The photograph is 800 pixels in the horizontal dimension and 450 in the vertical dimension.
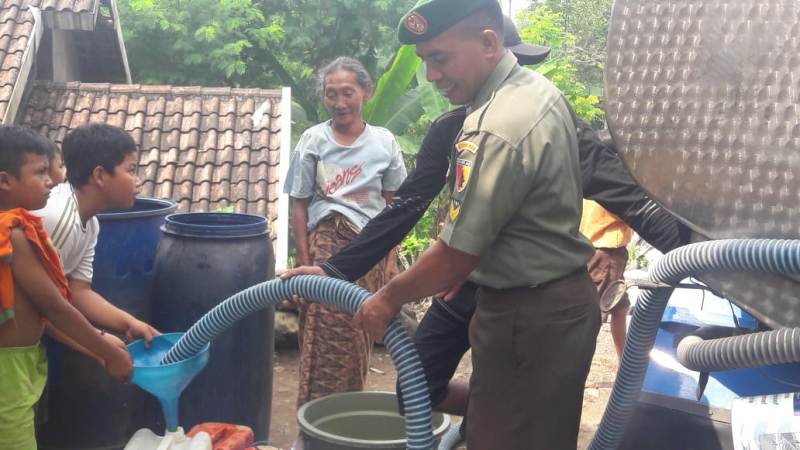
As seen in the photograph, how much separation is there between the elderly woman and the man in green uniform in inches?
55.9

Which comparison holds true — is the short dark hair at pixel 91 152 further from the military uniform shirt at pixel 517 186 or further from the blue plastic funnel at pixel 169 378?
the military uniform shirt at pixel 517 186

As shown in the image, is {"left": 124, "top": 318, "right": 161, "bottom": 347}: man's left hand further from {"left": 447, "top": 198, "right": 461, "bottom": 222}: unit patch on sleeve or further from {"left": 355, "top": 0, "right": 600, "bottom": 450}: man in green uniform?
{"left": 447, "top": 198, "right": 461, "bottom": 222}: unit patch on sleeve

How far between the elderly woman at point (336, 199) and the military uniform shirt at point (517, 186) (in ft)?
5.00

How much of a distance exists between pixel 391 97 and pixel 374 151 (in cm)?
565

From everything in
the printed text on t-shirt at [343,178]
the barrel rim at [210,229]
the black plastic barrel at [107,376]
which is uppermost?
the printed text on t-shirt at [343,178]

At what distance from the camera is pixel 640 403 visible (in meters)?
2.19

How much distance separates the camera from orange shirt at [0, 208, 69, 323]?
2143 mm

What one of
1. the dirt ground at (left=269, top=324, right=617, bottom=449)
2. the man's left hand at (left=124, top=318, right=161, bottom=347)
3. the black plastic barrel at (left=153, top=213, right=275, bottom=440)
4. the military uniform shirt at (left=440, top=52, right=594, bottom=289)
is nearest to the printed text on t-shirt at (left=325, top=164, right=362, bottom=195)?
the black plastic barrel at (left=153, top=213, right=275, bottom=440)

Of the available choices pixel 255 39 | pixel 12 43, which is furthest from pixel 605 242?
pixel 255 39

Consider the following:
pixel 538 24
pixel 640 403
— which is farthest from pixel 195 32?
pixel 640 403

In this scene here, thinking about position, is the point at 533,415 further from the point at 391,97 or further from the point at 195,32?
the point at 195,32

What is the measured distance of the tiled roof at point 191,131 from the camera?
22.9ft

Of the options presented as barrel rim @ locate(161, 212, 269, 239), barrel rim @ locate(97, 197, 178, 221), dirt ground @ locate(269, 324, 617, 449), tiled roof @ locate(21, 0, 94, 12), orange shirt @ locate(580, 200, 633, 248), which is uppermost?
tiled roof @ locate(21, 0, 94, 12)

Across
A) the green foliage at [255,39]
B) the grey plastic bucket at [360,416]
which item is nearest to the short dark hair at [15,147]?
the grey plastic bucket at [360,416]
